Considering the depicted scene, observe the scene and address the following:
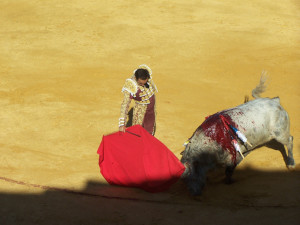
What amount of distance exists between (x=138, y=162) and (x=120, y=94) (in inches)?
145

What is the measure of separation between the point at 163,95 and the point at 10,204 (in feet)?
15.7

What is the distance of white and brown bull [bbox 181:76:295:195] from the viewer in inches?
274

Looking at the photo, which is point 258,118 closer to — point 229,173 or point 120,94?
point 229,173

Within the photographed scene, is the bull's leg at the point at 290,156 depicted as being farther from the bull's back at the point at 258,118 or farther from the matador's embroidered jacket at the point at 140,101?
the matador's embroidered jacket at the point at 140,101

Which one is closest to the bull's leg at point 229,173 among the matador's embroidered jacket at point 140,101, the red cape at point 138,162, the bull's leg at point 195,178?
the bull's leg at point 195,178

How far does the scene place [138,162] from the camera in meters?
7.14

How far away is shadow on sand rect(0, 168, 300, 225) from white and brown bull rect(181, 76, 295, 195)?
284mm

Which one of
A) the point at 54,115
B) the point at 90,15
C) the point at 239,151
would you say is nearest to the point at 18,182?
the point at 54,115

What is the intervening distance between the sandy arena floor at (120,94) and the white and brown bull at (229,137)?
14.2 inches

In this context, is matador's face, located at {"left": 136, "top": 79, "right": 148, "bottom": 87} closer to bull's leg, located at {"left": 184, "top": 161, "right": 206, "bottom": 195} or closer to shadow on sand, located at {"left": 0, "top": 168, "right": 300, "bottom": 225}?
bull's leg, located at {"left": 184, "top": 161, "right": 206, "bottom": 195}

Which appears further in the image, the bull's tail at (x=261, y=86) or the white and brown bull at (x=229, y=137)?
the bull's tail at (x=261, y=86)

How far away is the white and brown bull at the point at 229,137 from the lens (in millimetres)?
6967

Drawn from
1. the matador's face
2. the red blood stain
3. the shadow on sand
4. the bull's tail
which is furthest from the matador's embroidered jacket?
the bull's tail

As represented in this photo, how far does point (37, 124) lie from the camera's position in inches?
369
